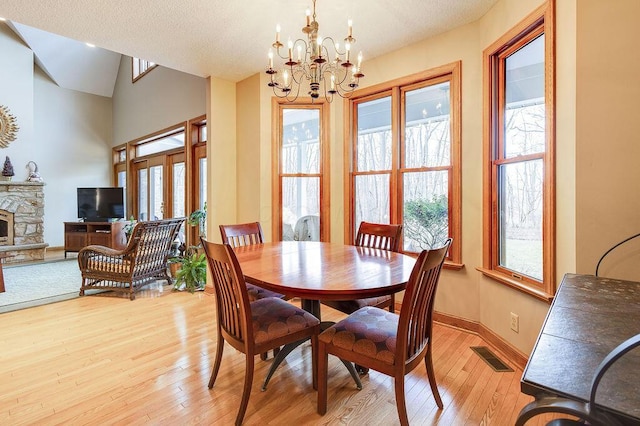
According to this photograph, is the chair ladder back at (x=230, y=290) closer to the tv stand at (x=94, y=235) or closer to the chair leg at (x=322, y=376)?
the chair leg at (x=322, y=376)

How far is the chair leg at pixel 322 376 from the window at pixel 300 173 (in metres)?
2.01

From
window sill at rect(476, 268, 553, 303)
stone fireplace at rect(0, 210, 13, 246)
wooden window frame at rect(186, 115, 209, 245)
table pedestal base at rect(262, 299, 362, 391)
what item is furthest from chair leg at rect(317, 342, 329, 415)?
stone fireplace at rect(0, 210, 13, 246)

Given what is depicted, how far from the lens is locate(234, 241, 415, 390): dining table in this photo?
1444 mm

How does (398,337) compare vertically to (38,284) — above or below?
above

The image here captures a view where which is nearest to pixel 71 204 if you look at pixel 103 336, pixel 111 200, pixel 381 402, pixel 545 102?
pixel 111 200

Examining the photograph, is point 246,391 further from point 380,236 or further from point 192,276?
point 192,276

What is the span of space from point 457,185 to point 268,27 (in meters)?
2.19

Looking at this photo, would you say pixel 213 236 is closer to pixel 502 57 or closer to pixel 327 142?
pixel 327 142

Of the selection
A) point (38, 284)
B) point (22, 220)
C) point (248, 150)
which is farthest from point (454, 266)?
point (22, 220)

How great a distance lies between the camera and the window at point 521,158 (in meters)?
1.96

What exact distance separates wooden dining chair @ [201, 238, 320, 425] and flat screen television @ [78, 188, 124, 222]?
6232mm

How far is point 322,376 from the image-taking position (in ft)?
5.40

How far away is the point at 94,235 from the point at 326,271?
643cm

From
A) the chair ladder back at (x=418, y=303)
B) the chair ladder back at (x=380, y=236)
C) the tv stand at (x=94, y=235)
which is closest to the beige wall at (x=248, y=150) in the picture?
the chair ladder back at (x=380, y=236)
